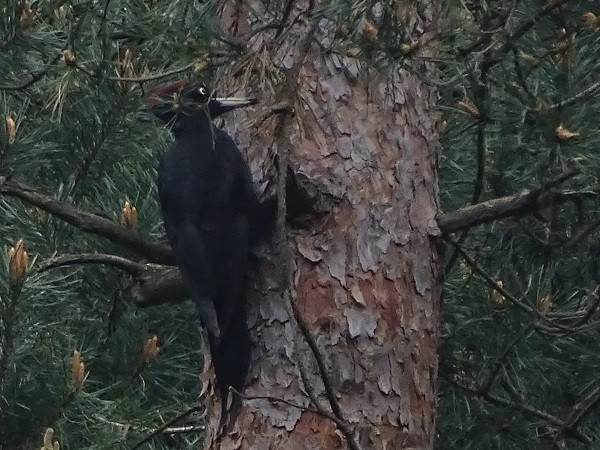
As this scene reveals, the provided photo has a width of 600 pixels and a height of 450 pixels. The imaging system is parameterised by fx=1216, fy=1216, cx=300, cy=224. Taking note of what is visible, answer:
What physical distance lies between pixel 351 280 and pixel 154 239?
115 centimetres

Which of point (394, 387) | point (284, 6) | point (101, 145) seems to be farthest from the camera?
point (101, 145)

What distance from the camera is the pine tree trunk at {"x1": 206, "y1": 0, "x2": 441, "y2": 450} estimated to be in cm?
215

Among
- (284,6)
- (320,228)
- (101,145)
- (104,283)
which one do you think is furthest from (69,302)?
(284,6)

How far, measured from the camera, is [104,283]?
3416mm

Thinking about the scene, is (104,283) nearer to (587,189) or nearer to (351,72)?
(351,72)

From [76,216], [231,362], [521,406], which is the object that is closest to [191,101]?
[76,216]

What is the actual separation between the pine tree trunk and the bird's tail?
0.02 metres

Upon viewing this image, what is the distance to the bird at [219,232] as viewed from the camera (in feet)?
7.32

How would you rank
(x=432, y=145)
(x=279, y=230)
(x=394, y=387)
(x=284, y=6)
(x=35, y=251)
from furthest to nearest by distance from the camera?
(x=35, y=251) < (x=432, y=145) < (x=394, y=387) < (x=284, y=6) < (x=279, y=230)

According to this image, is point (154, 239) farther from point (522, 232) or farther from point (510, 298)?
point (510, 298)

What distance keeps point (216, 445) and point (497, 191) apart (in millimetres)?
1235

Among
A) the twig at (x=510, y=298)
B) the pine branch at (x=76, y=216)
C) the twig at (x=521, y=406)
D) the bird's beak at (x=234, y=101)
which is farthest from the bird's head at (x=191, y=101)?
the twig at (x=521, y=406)

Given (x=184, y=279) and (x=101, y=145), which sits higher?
(x=101, y=145)

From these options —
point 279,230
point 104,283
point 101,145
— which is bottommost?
point 279,230
